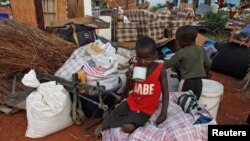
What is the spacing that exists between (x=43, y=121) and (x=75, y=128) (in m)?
0.43

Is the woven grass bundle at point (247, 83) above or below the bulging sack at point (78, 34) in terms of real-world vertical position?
below

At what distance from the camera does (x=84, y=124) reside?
330cm

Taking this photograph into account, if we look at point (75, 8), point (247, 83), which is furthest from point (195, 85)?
point (75, 8)

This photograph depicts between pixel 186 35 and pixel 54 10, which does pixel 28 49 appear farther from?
pixel 186 35

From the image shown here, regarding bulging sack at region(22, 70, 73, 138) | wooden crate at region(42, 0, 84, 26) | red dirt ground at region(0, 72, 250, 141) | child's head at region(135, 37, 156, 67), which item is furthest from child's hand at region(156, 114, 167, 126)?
wooden crate at region(42, 0, 84, 26)

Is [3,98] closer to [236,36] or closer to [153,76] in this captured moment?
[153,76]

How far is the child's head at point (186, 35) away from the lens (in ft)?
9.37

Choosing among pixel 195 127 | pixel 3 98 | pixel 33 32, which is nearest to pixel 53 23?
pixel 33 32

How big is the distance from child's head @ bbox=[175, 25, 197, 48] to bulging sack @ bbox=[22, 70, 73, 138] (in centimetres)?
150

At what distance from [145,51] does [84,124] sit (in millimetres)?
1432

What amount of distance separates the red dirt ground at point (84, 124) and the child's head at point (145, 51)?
45.9 inches

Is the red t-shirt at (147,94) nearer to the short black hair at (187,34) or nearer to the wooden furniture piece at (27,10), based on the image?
the short black hair at (187,34)

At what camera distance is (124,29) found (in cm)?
588

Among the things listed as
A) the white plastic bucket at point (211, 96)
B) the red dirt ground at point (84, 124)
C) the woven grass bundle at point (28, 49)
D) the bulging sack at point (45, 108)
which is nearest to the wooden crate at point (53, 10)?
the woven grass bundle at point (28, 49)
